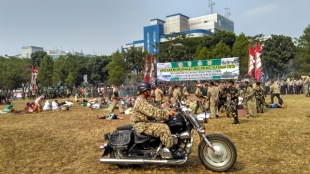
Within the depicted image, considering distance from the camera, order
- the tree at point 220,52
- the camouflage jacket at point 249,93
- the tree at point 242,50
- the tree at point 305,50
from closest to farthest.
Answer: the camouflage jacket at point 249,93
the tree at point 305,50
the tree at point 242,50
the tree at point 220,52

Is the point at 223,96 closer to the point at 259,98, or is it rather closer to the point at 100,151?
the point at 259,98

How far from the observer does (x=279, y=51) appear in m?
51.7

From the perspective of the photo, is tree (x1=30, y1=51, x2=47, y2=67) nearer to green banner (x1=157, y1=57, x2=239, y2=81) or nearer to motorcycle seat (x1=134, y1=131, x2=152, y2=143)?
green banner (x1=157, y1=57, x2=239, y2=81)

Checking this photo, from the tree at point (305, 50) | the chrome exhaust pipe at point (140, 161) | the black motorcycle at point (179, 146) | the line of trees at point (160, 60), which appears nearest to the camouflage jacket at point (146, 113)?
the black motorcycle at point (179, 146)

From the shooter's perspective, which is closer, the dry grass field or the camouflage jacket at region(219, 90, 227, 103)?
the dry grass field

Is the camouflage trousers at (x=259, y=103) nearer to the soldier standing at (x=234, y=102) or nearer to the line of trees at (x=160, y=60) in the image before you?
the soldier standing at (x=234, y=102)

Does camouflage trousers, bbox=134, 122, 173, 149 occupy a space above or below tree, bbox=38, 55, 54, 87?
below

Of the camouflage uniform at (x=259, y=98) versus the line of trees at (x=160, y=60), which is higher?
the line of trees at (x=160, y=60)

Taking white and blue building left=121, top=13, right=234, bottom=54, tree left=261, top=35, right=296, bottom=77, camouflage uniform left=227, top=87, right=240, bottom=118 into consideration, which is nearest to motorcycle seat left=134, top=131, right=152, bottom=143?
camouflage uniform left=227, top=87, right=240, bottom=118

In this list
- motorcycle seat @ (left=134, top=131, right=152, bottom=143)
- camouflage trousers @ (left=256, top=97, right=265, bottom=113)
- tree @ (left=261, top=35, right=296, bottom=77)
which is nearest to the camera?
motorcycle seat @ (left=134, top=131, right=152, bottom=143)

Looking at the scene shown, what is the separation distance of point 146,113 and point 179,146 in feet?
2.96

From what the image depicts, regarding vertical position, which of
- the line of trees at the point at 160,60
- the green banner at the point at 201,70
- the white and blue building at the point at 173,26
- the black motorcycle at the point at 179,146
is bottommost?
the black motorcycle at the point at 179,146

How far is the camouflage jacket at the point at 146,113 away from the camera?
4825 mm

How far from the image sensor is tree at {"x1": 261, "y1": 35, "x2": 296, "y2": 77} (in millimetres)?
51344
